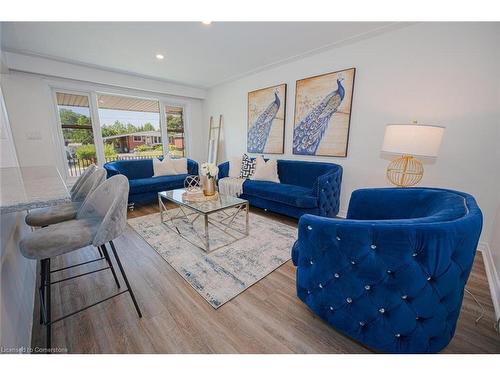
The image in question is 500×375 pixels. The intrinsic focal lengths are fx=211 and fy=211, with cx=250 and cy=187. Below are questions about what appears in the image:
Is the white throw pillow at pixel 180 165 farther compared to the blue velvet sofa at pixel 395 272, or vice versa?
the white throw pillow at pixel 180 165

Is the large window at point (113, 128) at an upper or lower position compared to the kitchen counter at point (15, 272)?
upper

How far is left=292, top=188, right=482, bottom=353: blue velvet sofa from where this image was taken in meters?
0.91

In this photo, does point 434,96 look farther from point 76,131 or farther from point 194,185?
point 76,131

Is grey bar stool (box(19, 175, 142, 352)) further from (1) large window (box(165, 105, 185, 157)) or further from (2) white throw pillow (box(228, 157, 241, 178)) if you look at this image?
(1) large window (box(165, 105, 185, 157))

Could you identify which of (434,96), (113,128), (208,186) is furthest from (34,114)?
(434,96)

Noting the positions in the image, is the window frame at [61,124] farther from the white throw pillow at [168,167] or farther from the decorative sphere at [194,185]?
the decorative sphere at [194,185]

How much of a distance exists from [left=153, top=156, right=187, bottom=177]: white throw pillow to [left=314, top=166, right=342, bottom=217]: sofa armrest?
2882mm

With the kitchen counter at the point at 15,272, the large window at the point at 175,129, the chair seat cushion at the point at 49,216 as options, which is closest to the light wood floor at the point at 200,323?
the kitchen counter at the point at 15,272

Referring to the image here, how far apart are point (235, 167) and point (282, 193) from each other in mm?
1355

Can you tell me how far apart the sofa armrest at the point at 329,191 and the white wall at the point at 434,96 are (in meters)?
0.26

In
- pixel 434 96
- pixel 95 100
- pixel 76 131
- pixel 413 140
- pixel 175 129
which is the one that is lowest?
pixel 413 140

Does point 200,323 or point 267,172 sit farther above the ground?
point 267,172

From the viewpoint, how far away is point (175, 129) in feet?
17.6

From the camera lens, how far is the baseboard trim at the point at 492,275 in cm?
149
